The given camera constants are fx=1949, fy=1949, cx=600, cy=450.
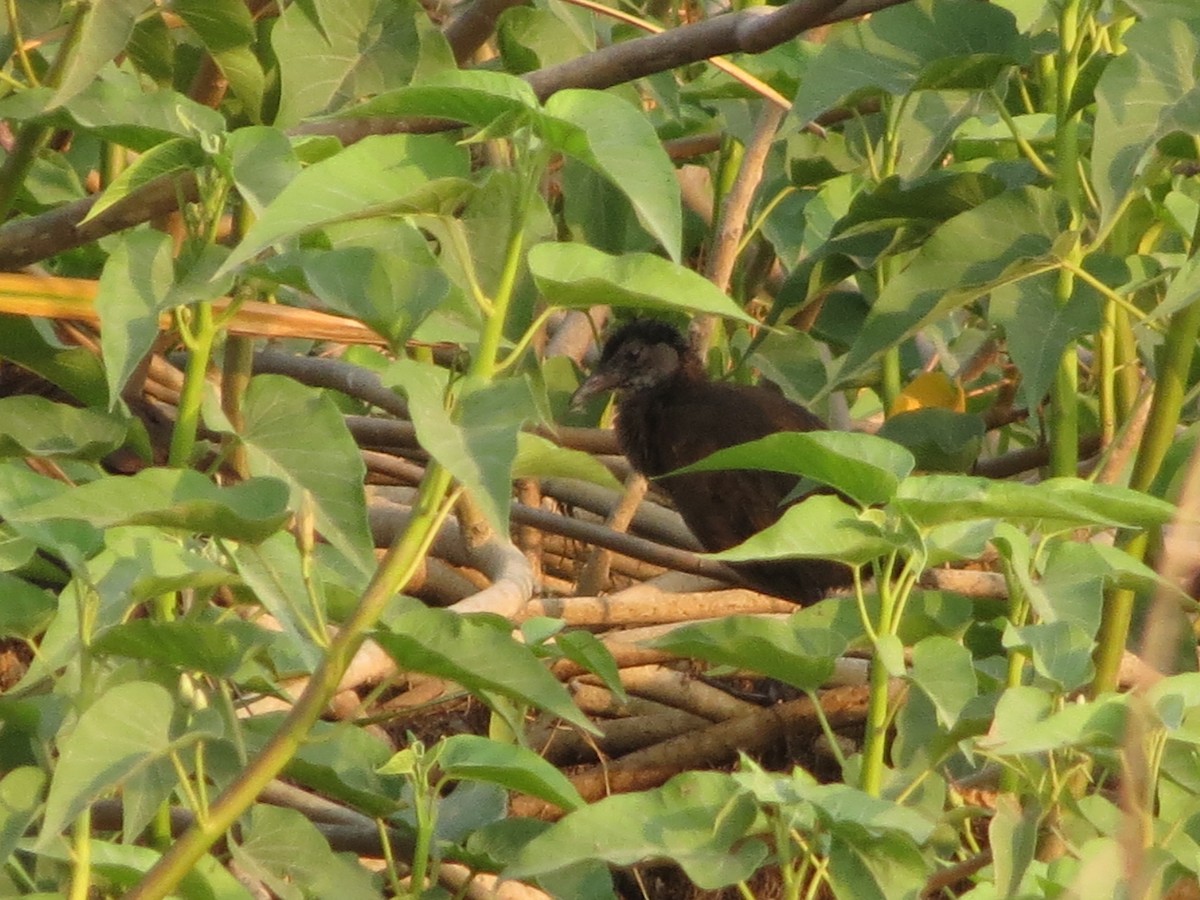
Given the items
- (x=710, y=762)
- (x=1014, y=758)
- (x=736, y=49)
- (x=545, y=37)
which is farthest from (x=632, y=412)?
(x=1014, y=758)

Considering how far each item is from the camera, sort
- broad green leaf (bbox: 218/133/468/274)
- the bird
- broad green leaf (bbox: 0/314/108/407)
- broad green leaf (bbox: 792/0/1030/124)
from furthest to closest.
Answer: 1. the bird
2. broad green leaf (bbox: 0/314/108/407)
3. broad green leaf (bbox: 792/0/1030/124)
4. broad green leaf (bbox: 218/133/468/274)

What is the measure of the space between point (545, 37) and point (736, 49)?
35.3 inches

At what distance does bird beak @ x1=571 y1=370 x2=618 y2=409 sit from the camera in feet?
13.3

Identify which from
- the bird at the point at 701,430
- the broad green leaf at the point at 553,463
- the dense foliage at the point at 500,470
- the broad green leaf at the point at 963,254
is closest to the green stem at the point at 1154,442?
the dense foliage at the point at 500,470

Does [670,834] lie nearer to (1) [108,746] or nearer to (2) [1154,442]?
(1) [108,746]

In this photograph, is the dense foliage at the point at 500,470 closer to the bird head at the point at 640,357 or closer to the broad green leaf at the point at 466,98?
the broad green leaf at the point at 466,98

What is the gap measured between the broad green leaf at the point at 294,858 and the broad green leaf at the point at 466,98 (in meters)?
0.74

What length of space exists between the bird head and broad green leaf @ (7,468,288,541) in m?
2.52

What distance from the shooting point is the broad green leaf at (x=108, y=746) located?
157 cm

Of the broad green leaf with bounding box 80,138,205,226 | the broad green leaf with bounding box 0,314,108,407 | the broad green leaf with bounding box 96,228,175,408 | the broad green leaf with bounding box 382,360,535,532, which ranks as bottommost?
the broad green leaf with bounding box 0,314,108,407

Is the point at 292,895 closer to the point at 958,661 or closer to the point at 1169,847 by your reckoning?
the point at 958,661

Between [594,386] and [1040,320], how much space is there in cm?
178

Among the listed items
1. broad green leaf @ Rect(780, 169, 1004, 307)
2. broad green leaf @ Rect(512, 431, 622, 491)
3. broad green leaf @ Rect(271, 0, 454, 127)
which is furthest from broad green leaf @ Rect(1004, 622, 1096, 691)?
broad green leaf @ Rect(271, 0, 454, 127)

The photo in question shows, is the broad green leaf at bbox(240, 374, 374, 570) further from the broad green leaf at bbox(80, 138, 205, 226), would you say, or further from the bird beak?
the bird beak
